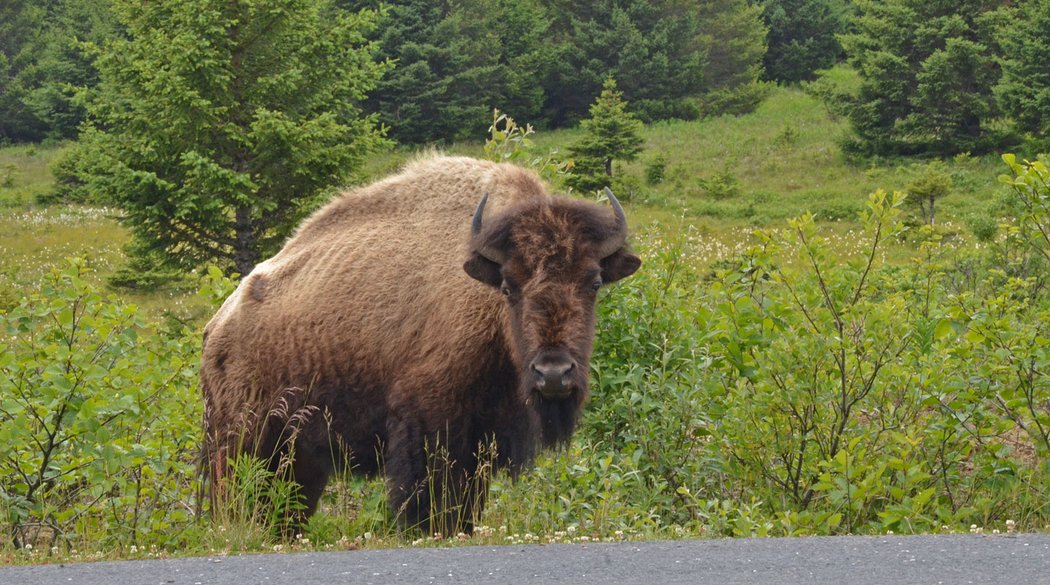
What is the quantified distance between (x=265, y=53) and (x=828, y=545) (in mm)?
21324

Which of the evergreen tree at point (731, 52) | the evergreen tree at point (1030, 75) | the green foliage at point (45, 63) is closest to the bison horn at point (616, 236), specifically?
the evergreen tree at point (1030, 75)

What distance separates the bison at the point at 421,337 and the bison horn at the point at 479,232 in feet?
0.04

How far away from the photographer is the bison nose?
6312 mm

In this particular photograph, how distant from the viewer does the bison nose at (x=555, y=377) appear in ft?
20.7

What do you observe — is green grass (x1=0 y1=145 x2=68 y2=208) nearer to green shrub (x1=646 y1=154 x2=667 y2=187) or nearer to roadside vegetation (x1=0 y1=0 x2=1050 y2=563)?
green shrub (x1=646 y1=154 x2=667 y2=187)

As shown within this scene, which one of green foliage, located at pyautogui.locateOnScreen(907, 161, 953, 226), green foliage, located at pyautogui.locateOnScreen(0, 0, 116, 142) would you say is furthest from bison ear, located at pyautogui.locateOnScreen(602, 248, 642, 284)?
green foliage, located at pyautogui.locateOnScreen(0, 0, 116, 142)

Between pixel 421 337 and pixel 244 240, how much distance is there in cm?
1686

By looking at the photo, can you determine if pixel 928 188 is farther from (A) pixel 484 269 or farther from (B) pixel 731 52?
(B) pixel 731 52

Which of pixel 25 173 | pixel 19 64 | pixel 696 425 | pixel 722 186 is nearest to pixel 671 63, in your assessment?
pixel 722 186

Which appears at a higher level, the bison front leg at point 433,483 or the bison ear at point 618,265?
the bison ear at point 618,265

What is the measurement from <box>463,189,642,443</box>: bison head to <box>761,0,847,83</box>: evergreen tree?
213 ft

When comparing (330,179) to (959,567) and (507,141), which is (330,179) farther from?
(959,567)

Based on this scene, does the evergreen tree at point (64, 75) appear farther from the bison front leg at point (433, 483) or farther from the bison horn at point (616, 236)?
the bison horn at point (616, 236)

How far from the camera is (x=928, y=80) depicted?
44969mm
